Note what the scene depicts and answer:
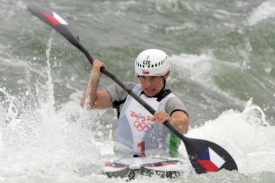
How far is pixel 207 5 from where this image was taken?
14977mm

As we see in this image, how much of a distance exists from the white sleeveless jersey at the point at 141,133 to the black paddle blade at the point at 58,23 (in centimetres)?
99

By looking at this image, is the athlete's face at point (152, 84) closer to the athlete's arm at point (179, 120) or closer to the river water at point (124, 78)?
the athlete's arm at point (179, 120)

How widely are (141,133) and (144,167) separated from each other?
0.36 m

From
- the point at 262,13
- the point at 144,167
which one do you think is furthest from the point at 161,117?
the point at 262,13

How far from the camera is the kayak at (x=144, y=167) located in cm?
586

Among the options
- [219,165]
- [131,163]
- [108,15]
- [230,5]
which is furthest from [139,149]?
[230,5]

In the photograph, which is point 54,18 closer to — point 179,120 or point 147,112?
point 147,112

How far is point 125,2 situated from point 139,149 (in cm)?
853

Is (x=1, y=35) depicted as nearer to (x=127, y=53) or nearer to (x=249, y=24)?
(x=127, y=53)

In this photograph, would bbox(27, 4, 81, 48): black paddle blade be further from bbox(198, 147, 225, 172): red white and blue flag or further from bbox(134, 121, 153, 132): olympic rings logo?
bbox(198, 147, 225, 172): red white and blue flag

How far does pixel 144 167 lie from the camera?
5863 mm

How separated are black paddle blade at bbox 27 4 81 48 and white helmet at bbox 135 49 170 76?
0.92 m

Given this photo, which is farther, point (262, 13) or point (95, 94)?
point (262, 13)

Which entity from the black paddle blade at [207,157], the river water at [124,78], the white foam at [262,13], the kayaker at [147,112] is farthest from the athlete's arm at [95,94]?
the white foam at [262,13]
